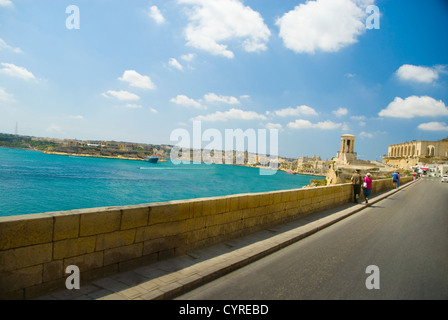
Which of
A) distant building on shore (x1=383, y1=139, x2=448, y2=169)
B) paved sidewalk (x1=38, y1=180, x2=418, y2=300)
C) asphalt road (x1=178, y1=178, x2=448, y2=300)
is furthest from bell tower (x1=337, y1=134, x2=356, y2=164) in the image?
paved sidewalk (x1=38, y1=180, x2=418, y2=300)

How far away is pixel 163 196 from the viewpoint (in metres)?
40.7

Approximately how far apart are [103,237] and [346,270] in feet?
12.7

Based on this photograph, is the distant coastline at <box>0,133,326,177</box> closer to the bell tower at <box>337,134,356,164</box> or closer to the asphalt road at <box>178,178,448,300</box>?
the bell tower at <box>337,134,356,164</box>

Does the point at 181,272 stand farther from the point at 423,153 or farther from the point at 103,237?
the point at 423,153

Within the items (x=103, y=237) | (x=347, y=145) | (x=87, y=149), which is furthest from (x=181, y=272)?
(x=87, y=149)

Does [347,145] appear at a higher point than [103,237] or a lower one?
higher

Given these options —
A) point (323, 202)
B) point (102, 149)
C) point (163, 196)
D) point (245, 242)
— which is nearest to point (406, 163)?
point (163, 196)

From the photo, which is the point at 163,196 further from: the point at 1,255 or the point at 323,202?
the point at 1,255

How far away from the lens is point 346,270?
444 cm

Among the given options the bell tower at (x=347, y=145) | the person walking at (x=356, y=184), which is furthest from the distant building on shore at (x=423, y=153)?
the person walking at (x=356, y=184)

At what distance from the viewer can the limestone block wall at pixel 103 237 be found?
2.88 metres

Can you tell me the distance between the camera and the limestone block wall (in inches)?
113
